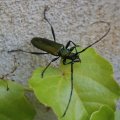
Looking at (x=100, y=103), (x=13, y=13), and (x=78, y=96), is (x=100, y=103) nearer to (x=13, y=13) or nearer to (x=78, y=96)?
(x=78, y=96)

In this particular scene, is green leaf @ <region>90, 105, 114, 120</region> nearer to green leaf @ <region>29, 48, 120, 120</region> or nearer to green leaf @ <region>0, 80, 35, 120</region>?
green leaf @ <region>29, 48, 120, 120</region>

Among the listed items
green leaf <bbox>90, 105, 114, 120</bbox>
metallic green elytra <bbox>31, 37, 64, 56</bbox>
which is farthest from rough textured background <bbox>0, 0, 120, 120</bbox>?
green leaf <bbox>90, 105, 114, 120</bbox>

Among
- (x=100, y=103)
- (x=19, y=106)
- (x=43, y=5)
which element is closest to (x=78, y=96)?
(x=100, y=103)

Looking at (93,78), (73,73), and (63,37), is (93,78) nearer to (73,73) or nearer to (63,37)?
(73,73)

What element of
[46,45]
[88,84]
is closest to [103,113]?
[88,84]

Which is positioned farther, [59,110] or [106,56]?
[106,56]

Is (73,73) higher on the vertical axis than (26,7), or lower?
lower

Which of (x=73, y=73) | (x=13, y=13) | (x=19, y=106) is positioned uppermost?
(x=13, y=13)
